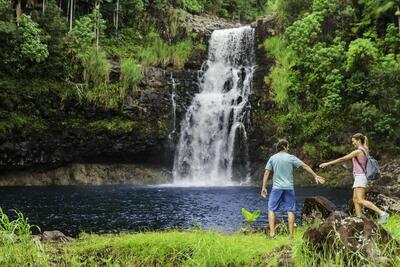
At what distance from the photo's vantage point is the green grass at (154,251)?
6.75 metres

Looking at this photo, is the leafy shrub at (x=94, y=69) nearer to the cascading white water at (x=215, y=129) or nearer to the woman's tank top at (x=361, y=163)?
the cascading white water at (x=215, y=129)

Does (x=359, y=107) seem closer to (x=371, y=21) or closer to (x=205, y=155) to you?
(x=371, y=21)

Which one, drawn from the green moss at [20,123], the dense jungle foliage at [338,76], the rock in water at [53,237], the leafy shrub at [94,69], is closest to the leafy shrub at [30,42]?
the leafy shrub at [94,69]

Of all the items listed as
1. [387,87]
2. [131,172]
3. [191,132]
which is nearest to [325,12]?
[387,87]

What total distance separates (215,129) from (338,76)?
26.7 feet

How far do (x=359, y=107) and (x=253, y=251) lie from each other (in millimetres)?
17129

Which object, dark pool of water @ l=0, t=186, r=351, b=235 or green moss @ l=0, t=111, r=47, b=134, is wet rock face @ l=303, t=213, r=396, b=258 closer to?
dark pool of water @ l=0, t=186, r=351, b=235

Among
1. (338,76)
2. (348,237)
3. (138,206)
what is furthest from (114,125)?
(348,237)

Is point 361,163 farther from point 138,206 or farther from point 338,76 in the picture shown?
point 338,76

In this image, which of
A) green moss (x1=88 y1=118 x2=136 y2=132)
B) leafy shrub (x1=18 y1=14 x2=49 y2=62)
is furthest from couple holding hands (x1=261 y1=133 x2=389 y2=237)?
green moss (x1=88 y1=118 x2=136 y2=132)

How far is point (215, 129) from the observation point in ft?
92.0

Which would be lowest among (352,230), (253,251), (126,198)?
(126,198)

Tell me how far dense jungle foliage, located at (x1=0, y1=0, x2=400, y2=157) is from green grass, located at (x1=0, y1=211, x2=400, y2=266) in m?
16.9

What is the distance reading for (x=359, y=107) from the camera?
73.2ft
